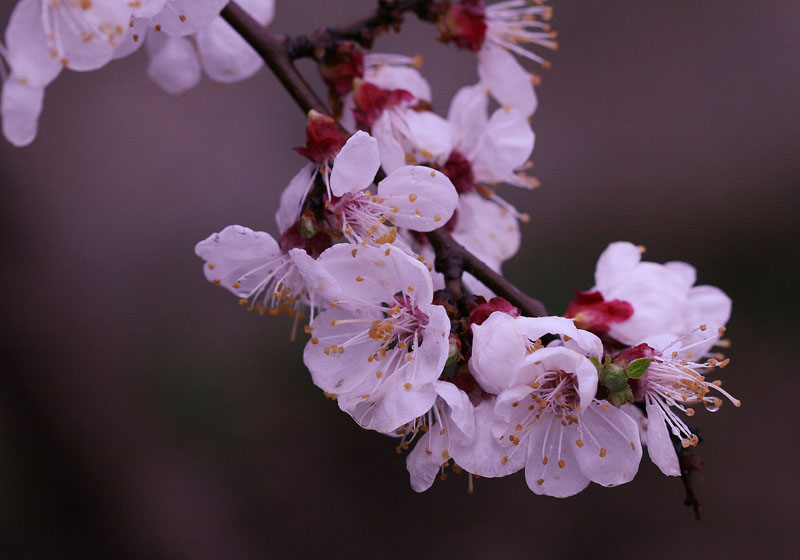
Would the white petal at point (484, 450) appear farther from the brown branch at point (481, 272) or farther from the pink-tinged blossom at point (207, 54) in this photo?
the pink-tinged blossom at point (207, 54)

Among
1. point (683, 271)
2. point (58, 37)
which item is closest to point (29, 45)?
point (58, 37)

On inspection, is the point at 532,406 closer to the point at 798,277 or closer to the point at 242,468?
the point at 242,468

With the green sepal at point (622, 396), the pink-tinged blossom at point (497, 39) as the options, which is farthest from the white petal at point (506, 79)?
the green sepal at point (622, 396)

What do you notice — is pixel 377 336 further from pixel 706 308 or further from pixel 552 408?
pixel 706 308

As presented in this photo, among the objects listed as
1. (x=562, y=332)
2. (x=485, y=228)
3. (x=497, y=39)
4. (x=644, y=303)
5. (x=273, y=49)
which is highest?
(x=273, y=49)

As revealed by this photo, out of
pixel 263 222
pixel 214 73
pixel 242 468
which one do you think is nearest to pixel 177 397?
pixel 242 468
